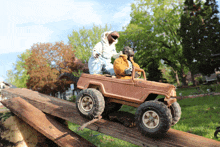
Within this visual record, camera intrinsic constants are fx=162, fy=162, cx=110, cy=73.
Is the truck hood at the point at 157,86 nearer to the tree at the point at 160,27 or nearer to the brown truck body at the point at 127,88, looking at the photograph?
the brown truck body at the point at 127,88

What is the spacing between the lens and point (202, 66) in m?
18.1

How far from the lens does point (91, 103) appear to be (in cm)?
250

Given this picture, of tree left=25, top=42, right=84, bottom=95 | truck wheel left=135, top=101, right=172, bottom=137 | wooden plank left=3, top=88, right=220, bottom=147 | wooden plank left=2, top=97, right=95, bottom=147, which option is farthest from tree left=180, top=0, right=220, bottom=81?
wooden plank left=2, top=97, right=95, bottom=147

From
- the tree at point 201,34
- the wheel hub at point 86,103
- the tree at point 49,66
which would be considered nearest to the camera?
the wheel hub at point 86,103

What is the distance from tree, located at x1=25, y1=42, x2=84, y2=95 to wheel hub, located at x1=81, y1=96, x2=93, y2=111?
1442cm

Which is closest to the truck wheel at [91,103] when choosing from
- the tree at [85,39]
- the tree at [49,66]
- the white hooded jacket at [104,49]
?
the white hooded jacket at [104,49]

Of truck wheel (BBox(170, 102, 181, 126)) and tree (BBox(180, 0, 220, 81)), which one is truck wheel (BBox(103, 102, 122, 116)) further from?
tree (BBox(180, 0, 220, 81))

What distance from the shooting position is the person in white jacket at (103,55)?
3098mm

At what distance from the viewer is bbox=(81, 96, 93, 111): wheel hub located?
2.50 m

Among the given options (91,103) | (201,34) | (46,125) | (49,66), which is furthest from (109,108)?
(201,34)

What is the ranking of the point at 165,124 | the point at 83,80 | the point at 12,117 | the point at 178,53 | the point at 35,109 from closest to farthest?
the point at 165,124 → the point at 83,80 → the point at 35,109 → the point at 12,117 → the point at 178,53

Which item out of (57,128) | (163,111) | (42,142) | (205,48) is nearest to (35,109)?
(57,128)

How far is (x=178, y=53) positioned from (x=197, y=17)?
7.15 m

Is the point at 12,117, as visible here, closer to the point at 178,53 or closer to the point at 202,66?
the point at 202,66
